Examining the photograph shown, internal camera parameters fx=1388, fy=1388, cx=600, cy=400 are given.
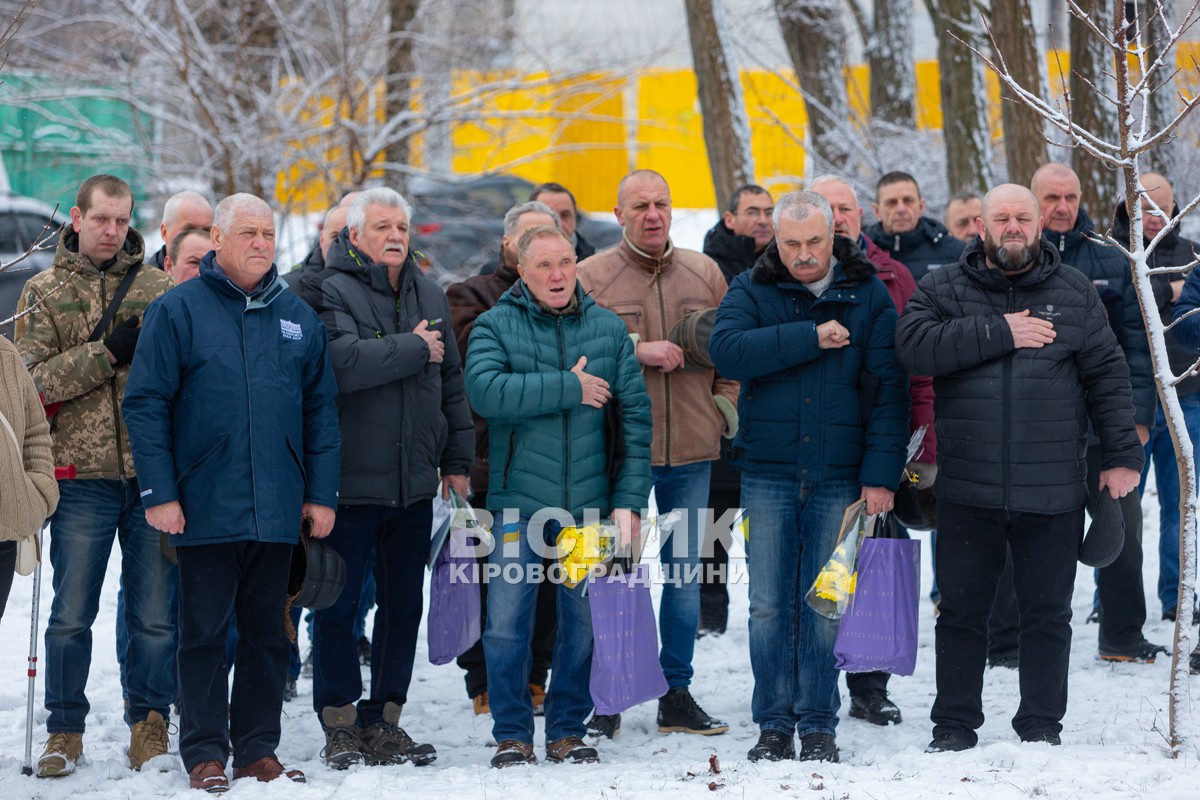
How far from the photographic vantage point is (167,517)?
4.57 meters

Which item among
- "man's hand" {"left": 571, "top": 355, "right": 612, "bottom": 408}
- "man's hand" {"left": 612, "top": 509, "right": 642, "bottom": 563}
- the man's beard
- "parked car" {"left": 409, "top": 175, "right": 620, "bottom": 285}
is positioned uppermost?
"parked car" {"left": 409, "top": 175, "right": 620, "bottom": 285}

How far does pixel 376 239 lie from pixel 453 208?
27.2 ft

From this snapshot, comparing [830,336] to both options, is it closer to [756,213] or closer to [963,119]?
[756,213]

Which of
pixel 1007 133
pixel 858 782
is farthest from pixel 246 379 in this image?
pixel 1007 133

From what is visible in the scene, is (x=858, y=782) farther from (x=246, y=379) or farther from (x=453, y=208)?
(x=453, y=208)

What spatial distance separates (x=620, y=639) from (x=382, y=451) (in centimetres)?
115

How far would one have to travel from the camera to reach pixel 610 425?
528cm

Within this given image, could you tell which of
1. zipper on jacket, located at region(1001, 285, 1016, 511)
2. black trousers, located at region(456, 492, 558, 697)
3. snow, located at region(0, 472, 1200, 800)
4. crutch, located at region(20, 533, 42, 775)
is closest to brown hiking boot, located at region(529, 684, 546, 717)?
black trousers, located at region(456, 492, 558, 697)

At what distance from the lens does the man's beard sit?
4996 mm

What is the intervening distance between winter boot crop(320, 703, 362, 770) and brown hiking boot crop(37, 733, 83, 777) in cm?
89

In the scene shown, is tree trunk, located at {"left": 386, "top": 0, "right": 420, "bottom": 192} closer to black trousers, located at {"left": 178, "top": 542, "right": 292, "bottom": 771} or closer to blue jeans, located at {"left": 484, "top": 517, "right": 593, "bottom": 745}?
blue jeans, located at {"left": 484, "top": 517, "right": 593, "bottom": 745}

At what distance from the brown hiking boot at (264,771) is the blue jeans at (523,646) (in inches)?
31.7

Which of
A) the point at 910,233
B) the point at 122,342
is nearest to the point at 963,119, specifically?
the point at 910,233

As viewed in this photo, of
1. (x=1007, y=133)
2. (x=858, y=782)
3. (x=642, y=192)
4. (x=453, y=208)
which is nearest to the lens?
(x=858, y=782)
